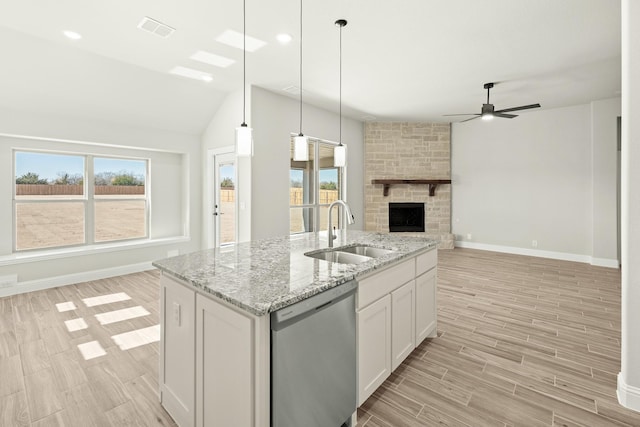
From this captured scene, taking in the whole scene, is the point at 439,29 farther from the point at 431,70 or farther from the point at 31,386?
the point at 31,386

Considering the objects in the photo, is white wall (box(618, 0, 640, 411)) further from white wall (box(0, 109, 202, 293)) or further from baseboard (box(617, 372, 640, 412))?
white wall (box(0, 109, 202, 293))

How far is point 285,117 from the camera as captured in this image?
520cm

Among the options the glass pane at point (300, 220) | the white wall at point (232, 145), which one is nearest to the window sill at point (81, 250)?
the white wall at point (232, 145)

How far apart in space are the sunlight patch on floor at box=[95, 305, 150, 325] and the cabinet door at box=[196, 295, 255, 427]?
89.0 inches

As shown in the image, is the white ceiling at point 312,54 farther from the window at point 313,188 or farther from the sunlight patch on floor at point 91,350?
the sunlight patch on floor at point 91,350

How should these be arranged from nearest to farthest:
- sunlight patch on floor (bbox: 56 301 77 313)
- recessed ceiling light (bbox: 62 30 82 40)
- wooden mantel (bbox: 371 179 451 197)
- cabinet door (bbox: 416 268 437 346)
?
1. cabinet door (bbox: 416 268 437 346)
2. recessed ceiling light (bbox: 62 30 82 40)
3. sunlight patch on floor (bbox: 56 301 77 313)
4. wooden mantel (bbox: 371 179 451 197)

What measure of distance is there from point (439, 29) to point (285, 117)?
2738mm

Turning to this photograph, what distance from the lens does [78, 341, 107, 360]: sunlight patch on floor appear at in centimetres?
256

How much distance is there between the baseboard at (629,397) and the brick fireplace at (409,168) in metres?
5.25

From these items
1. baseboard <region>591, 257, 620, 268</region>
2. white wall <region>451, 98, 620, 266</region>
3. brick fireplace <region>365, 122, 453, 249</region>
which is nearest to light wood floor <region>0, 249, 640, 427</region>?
baseboard <region>591, 257, 620, 268</region>

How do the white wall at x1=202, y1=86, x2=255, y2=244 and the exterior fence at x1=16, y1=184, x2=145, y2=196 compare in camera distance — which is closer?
the exterior fence at x1=16, y1=184, x2=145, y2=196

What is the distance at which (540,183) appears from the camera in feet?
20.7

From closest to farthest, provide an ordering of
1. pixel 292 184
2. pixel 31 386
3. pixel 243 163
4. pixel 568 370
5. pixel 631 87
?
pixel 631 87 < pixel 31 386 < pixel 568 370 < pixel 243 163 < pixel 292 184

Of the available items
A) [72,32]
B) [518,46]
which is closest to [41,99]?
[72,32]
